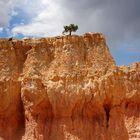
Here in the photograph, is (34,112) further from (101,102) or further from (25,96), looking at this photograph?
(101,102)

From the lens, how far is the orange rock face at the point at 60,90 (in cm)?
2652

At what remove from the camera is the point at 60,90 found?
26.6m

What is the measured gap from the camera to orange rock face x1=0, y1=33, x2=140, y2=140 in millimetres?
26516

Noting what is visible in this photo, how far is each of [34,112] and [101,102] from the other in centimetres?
392

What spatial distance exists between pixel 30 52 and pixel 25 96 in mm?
2799

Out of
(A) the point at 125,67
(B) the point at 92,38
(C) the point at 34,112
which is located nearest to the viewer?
(C) the point at 34,112

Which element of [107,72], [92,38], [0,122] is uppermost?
[92,38]

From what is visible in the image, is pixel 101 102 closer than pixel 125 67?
Yes

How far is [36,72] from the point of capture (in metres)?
27.1

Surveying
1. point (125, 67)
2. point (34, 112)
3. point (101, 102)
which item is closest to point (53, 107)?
point (34, 112)

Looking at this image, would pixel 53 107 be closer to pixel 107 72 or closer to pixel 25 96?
pixel 25 96

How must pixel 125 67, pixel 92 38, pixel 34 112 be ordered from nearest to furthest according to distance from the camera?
pixel 34 112, pixel 92 38, pixel 125 67

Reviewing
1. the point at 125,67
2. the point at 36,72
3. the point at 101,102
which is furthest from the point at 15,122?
the point at 125,67

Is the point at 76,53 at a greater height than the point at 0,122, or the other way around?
the point at 76,53
